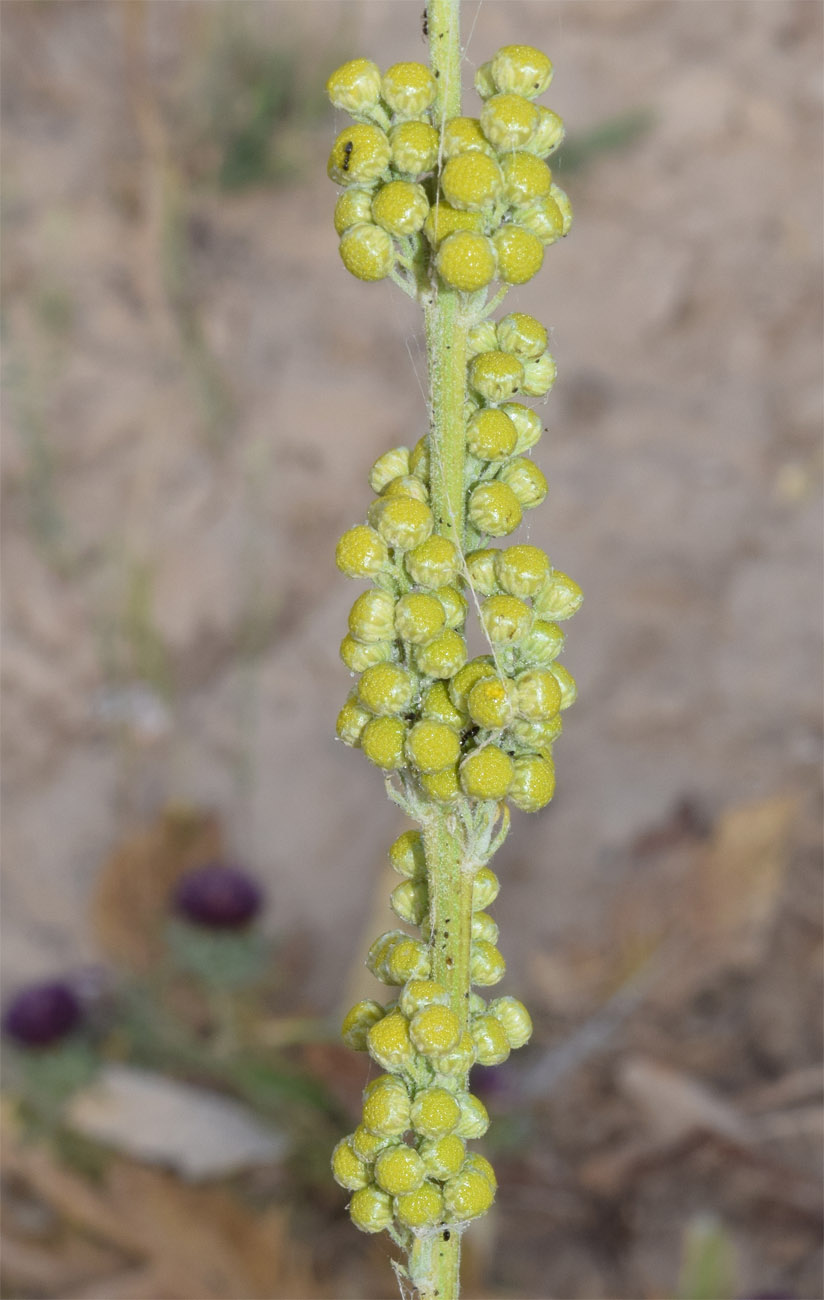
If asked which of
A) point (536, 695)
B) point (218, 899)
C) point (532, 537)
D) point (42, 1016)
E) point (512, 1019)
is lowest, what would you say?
point (512, 1019)

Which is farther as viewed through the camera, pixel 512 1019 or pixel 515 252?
pixel 512 1019

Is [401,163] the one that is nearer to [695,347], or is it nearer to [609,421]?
[609,421]

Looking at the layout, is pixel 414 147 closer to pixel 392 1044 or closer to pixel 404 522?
pixel 404 522

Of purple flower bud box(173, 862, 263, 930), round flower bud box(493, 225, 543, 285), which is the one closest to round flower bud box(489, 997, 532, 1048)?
round flower bud box(493, 225, 543, 285)

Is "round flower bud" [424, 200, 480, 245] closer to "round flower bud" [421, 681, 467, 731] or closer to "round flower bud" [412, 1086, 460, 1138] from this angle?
"round flower bud" [421, 681, 467, 731]

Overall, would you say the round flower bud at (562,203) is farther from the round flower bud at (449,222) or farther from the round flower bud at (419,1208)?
the round flower bud at (419,1208)

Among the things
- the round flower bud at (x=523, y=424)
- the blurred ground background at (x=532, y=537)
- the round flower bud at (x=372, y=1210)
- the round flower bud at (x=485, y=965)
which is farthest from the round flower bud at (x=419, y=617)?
the blurred ground background at (x=532, y=537)

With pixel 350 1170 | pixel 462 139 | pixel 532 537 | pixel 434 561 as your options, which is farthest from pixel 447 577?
pixel 532 537
